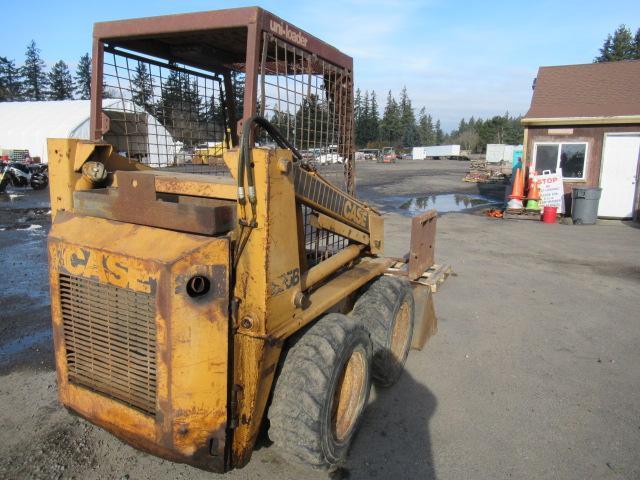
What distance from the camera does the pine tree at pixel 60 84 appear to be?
80625 millimetres

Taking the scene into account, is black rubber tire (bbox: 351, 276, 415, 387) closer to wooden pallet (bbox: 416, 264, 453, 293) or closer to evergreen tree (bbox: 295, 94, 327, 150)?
evergreen tree (bbox: 295, 94, 327, 150)

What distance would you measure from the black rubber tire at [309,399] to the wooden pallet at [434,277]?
11.3 feet

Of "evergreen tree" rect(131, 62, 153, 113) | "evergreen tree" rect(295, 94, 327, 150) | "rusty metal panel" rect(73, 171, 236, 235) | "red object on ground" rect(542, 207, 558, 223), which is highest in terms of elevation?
"evergreen tree" rect(131, 62, 153, 113)

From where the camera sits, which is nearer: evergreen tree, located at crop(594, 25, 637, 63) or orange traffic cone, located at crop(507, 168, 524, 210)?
orange traffic cone, located at crop(507, 168, 524, 210)

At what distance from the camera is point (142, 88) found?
3965 mm

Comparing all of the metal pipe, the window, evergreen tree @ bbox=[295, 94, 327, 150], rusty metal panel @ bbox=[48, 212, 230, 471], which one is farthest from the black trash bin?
rusty metal panel @ bbox=[48, 212, 230, 471]

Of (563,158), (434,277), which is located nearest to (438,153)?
(563,158)

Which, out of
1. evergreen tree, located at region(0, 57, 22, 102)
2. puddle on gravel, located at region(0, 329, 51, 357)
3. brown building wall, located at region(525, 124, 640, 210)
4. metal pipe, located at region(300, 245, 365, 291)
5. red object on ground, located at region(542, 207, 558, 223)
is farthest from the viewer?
evergreen tree, located at region(0, 57, 22, 102)

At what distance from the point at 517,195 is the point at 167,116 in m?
13.5

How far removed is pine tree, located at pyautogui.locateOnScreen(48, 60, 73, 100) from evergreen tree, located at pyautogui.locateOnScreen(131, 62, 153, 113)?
89371 millimetres

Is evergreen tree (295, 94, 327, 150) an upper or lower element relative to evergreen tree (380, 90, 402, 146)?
lower

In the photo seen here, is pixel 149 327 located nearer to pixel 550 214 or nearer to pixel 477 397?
pixel 477 397

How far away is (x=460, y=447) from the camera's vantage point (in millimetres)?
3605

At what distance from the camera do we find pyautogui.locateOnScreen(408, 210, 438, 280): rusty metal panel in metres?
5.91
